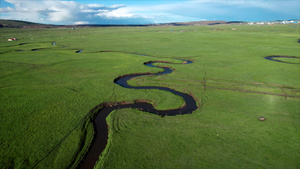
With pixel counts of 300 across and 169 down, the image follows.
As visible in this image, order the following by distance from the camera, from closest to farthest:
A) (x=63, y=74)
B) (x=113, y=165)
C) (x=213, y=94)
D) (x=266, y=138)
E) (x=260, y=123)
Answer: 1. (x=113, y=165)
2. (x=266, y=138)
3. (x=260, y=123)
4. (x=213, y=94)
5. (x=63, y=74)

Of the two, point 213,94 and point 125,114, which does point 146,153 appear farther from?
point 213,94

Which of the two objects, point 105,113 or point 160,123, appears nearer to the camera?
point 160,123

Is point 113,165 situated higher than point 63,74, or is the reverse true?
point 63,74

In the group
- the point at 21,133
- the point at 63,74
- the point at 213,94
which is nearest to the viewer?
the point at 21,133

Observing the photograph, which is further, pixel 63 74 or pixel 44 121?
pixel 63 74

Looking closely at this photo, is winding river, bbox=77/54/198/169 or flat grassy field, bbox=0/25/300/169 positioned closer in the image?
flat grassy field, bbox=0/25/300/169

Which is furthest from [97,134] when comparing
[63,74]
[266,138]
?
[63,74]

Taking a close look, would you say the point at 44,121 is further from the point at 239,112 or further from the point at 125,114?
the point at 239,112

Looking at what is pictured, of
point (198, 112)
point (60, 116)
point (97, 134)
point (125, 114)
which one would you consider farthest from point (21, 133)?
point (198, 112)

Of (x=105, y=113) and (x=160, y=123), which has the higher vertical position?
(x=160, y=123)

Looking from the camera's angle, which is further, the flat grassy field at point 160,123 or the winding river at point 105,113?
the winding river at point 105,113
